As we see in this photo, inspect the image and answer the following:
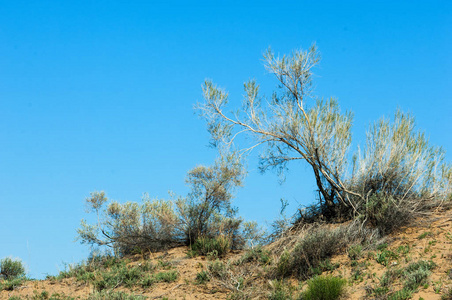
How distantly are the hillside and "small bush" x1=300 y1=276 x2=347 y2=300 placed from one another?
0.29 meters

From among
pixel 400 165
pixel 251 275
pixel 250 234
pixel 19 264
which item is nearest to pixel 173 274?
pixel 251 275

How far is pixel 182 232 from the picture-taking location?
16547mm

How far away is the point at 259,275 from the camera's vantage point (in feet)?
42.9

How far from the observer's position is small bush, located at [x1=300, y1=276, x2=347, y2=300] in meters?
10.5

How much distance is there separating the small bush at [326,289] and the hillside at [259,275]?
0.29m

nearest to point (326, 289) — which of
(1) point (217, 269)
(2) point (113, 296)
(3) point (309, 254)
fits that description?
(3) point (309, 254)

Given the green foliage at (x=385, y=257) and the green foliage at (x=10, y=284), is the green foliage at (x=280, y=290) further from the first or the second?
the green foliage at (x=10, y=284)

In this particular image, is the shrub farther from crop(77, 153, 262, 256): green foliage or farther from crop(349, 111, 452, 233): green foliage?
crop(349, 111, 452, 233): green foliage

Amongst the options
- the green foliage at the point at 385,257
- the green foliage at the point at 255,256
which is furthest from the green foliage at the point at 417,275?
the green foliage at the point at 255,256

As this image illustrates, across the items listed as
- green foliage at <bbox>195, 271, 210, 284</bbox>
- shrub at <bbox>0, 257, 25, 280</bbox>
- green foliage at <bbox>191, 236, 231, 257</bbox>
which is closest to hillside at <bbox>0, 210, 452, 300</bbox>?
green foliage at <bbox>195, 271, 210, 284</bbox>

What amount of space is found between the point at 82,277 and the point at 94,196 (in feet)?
13.6

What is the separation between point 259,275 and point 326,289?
2.90m

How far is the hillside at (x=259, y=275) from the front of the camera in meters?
10.8

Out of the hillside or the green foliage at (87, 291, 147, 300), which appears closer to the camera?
the hillside
